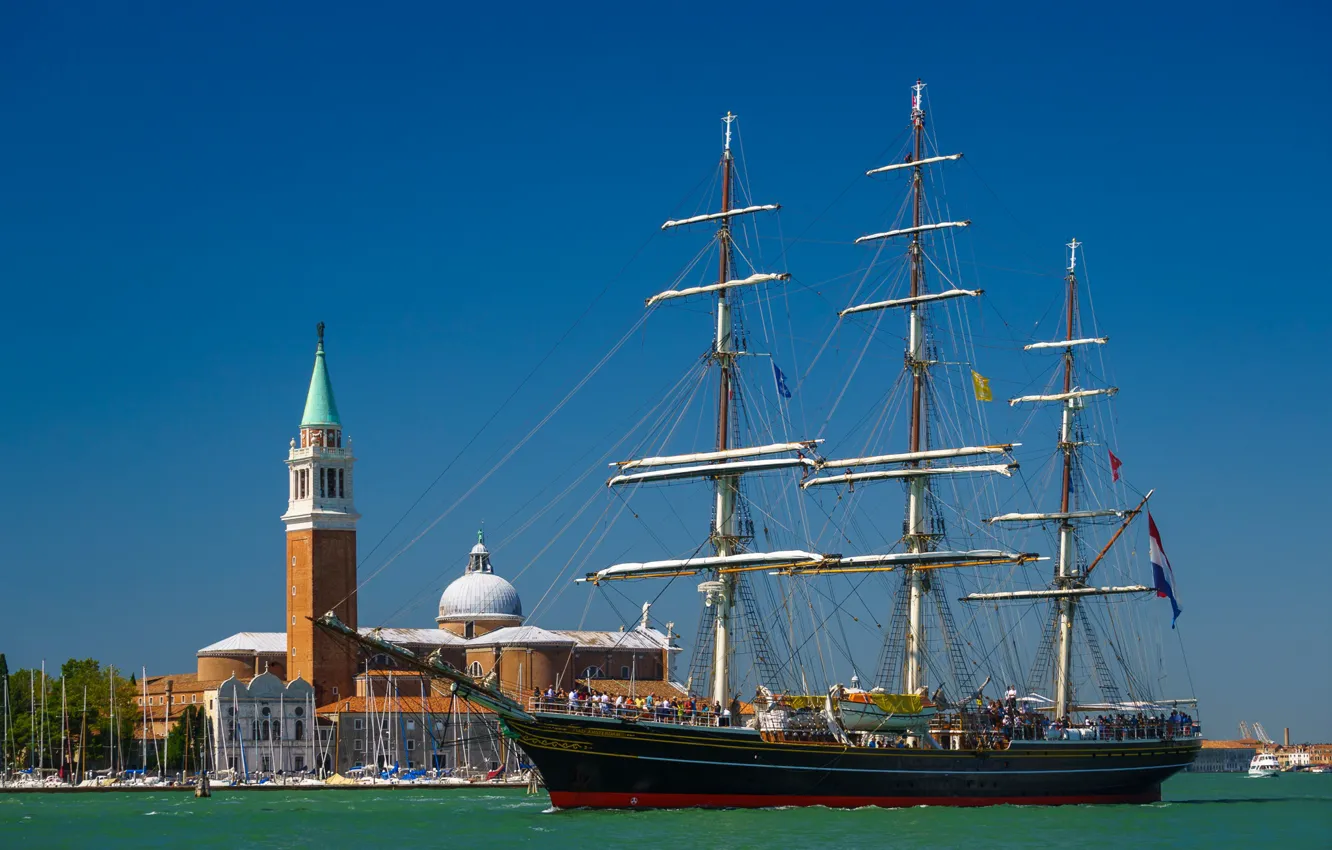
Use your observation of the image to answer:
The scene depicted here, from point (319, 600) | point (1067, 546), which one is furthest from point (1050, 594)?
point (319, 600)

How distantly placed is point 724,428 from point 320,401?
69200 millimetres

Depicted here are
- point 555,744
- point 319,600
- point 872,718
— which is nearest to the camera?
point 555,744

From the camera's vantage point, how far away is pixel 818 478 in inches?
2992

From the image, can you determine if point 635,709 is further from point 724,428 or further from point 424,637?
point 424,637

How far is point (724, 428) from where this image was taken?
68.2 m

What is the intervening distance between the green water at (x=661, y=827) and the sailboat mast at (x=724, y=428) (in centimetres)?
849

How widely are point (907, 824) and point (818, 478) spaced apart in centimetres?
2055

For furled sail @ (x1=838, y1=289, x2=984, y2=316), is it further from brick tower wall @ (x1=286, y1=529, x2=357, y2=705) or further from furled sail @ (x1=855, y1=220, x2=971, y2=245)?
brick tower wall @ (x1=286, y1=529, x2=357, y2=705)

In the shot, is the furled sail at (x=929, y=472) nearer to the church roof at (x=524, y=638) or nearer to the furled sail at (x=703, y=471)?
the furled sail at (x=703, y=471)

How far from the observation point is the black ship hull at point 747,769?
197 feet

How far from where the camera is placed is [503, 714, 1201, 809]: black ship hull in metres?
59.9

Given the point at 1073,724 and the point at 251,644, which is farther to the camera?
the point at 251,644

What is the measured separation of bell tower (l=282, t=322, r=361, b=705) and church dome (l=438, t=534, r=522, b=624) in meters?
22.0

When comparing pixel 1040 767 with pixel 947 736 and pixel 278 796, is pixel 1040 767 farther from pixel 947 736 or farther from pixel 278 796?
pixel 278 796
